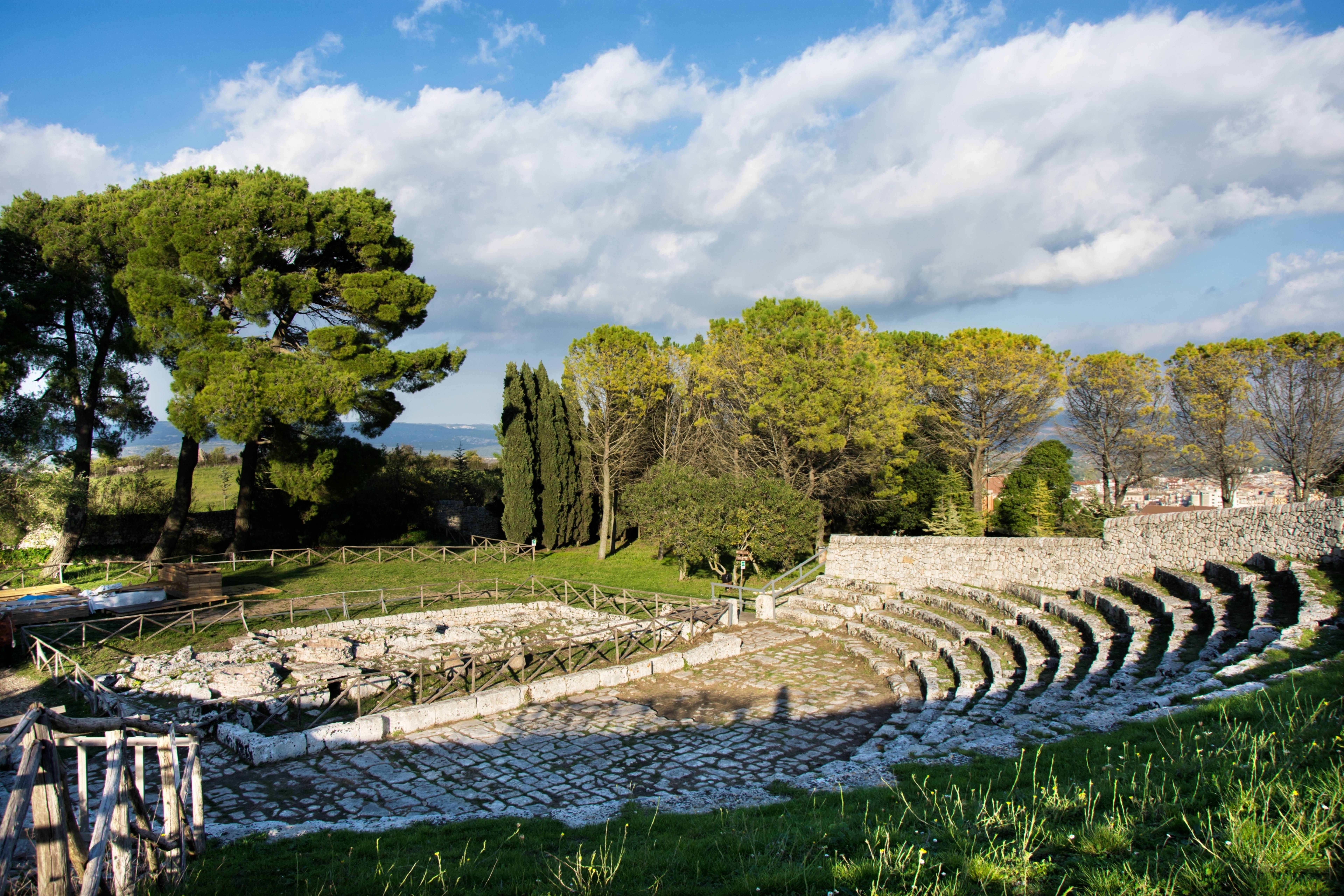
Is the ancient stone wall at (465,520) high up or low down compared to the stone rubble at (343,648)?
up

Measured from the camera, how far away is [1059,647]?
12.1m

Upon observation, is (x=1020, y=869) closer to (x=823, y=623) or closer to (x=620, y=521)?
(x=823, y=623)

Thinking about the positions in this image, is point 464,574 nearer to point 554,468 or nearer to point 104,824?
point 554,468

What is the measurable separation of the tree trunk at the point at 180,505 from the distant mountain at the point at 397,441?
2.24 ft

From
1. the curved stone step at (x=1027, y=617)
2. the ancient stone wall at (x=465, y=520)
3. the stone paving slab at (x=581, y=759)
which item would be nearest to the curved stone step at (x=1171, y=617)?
the curved stone step at (x=1027, y=617)

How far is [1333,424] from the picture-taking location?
2256 centimetres

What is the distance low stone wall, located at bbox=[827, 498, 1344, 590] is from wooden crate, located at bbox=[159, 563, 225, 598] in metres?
16.7

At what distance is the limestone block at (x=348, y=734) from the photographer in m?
9.47

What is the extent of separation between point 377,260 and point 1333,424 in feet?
104

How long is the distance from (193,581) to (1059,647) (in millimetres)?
19591

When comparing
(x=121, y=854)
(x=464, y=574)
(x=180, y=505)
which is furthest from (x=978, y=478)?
(x=180, y=505)

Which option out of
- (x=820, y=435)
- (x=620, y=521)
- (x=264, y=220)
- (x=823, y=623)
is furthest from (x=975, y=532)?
(x=264, y=220)

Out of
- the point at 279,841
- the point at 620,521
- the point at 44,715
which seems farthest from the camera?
the point at 620,521

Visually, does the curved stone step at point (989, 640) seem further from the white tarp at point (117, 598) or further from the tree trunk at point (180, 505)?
the tree trunk at point (180, 505)
